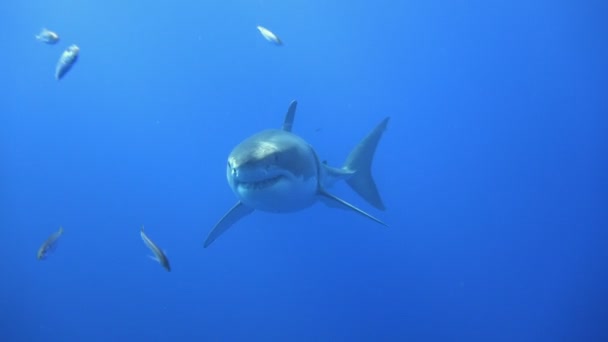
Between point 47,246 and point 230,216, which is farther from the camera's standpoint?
point 230,216

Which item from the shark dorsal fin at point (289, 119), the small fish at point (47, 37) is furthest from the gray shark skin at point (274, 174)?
the small fish at point (47, 37)

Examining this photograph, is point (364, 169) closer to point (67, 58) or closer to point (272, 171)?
point (272, 171)

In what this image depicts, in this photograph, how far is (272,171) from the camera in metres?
3.59

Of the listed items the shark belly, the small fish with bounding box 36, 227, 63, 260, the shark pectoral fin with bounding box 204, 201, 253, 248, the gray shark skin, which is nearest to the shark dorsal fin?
the gray shark skin

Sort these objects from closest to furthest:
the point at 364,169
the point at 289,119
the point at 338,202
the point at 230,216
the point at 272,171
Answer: the point at 272,171 → the point at 338,202 → the point at 230,216 → the point at 289,119 → the point at 364,169

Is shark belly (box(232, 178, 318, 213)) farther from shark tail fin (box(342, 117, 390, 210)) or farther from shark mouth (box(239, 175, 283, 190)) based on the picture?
shark tail fin (box(342, 117, 390, 210))

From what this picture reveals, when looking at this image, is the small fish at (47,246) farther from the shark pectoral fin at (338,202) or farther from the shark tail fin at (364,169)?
the shark tail fin at (364,169)

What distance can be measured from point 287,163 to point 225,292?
1168cm

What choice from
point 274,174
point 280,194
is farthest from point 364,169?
point 274,174

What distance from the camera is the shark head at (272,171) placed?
341cm

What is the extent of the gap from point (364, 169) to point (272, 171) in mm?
3062

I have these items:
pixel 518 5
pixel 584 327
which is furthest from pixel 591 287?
pixel 518 5

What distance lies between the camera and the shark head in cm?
341

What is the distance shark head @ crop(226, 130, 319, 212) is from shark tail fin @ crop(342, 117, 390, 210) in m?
1.94
